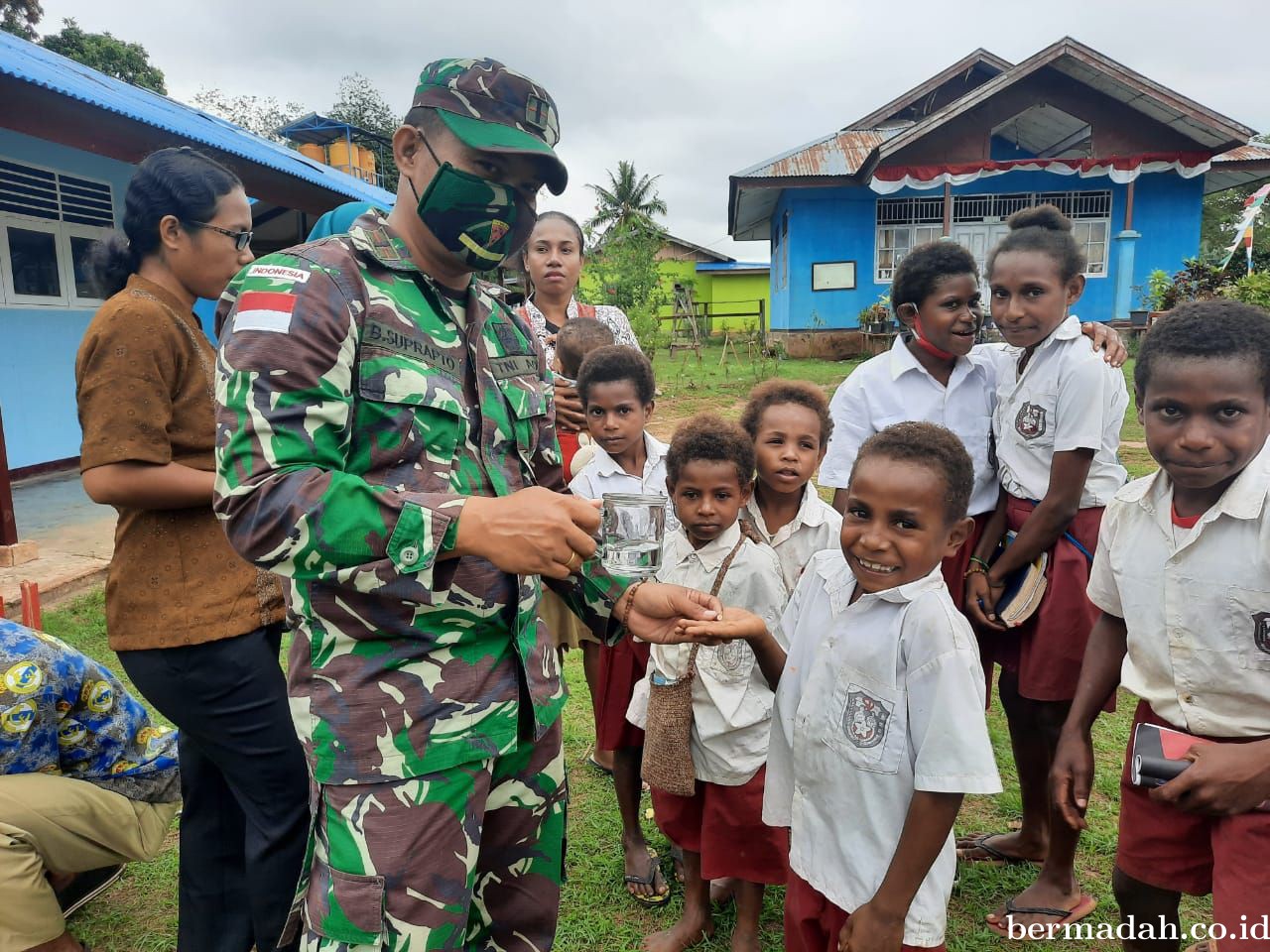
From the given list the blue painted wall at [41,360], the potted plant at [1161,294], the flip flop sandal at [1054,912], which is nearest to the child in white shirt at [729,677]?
the flip flop sandal at [1054,912]

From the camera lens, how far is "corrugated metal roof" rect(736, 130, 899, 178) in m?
17.2

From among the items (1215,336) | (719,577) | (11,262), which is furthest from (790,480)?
(11,262)

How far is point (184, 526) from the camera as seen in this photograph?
2.04m

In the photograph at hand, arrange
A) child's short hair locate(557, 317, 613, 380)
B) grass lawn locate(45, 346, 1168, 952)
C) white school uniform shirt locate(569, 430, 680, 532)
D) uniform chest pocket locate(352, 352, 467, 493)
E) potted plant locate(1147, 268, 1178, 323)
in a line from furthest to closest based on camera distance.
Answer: potted plant locate(1147, 268, 1178, 323)
child's short hair locate(557, 317, 613, 380)
white school uniform shirt locate(569, 430, 680, 532)
grass lawn locate(45, 346, 1168, 952)
uniform chest pocket locate(352, 352, 467, 493)

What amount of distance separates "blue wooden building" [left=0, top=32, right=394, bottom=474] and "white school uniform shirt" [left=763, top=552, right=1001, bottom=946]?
6551 mm

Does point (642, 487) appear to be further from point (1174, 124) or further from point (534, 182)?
point (1174, 124)

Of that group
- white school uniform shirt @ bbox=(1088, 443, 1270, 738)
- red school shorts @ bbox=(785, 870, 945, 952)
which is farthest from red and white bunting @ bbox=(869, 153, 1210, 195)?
red school shorts @ bbox=(785, 870, 945, 952)

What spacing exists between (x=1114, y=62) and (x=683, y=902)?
1760 centimetres

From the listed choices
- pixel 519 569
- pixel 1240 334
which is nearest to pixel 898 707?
pixel 519 569

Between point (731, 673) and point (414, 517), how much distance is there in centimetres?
136

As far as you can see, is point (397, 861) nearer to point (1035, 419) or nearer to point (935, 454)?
point (935, 454)


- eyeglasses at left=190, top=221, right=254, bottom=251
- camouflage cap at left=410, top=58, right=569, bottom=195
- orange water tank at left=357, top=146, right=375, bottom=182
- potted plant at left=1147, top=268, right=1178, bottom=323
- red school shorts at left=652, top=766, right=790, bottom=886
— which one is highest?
orange water tank at left=357, top=146, right=375, bottom=182

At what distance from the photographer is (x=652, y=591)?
6.29 ft

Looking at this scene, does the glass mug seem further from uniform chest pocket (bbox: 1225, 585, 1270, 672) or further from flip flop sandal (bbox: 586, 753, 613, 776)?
flip flop sandal (bbox: 586, 753, 613, 776)
